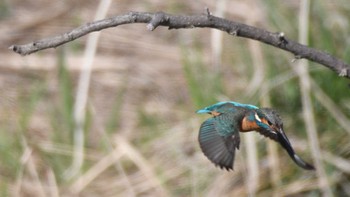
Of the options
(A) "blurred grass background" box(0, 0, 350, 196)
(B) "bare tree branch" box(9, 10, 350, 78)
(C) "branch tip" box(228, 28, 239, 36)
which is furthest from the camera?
(A) "blurred grass background" box(0, 0, 350, 196)

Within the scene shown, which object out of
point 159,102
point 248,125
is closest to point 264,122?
point 248,125

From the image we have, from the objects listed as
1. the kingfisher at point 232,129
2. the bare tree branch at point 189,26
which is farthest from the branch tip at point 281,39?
the kingfisher at point 232,129

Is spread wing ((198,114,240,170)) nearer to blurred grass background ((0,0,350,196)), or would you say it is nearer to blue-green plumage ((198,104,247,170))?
blue-green plumage ((198,104,247,170))

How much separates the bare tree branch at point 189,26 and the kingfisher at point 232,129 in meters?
0.10

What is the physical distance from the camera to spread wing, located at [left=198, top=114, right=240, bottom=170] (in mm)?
1238

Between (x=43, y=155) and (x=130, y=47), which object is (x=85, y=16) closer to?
(x=130, y=47)

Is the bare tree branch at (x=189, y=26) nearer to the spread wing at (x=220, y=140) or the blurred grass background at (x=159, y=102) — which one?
the spread wing at (x=220, y=140)

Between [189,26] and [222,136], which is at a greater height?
[189,26]

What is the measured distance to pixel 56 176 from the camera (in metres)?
3.33

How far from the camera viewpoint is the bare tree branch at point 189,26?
1.20 metres

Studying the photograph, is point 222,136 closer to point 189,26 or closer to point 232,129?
point 232,129

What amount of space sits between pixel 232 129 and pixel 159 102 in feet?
8.11

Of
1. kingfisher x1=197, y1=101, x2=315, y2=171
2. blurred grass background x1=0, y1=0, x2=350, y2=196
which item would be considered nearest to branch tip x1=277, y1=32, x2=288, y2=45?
kingfisher x1=197, y1=101, x2=315, y2=171

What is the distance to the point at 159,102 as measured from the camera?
3.78 meters
